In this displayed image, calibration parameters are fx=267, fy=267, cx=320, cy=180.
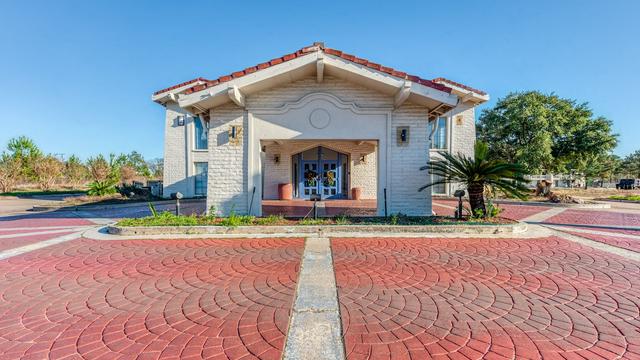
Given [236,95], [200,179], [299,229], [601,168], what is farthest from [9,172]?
[601,168]

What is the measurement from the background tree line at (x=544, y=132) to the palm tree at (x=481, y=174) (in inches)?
548

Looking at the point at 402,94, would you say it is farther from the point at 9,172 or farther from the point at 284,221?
the point at 9,172

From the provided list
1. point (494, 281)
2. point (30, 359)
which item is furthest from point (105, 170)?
point (494, 281)

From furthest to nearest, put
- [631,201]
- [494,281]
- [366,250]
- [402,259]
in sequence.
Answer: [631,201] → [366,250] → [402,259] → [494,281]

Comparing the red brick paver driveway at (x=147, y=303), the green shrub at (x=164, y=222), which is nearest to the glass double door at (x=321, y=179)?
the green shrub at (x=164, y=222)

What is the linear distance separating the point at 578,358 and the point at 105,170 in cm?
2402

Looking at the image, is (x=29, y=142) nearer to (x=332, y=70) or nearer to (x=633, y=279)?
(x=332, y=70)

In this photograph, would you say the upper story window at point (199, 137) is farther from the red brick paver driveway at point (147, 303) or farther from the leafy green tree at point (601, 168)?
the leafy green tree at point (601, 168)

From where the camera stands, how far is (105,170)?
18.8m

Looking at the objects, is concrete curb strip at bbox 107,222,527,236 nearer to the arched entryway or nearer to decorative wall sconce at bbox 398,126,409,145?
decorative wall sconce at bbox 398,126,409,145

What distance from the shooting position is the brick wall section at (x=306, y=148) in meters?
14.8

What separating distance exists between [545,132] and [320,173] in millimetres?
16088

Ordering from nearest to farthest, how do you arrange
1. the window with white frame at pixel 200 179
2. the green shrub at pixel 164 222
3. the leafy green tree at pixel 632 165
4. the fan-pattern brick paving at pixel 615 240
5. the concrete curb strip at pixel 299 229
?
the fan-pattern brick paving at pixel 615 240
the concrete curb strip at pixel 299 229
the green shrub at pixel 164 222
the window with white frame at pixel 200 179
the leafy green tree at pixel 632 165

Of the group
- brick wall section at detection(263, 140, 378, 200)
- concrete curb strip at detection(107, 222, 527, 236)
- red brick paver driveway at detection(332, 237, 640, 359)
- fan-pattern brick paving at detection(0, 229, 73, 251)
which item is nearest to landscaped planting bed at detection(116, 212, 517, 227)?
concrete curb strip at detection(107, 222, 527, 236)
